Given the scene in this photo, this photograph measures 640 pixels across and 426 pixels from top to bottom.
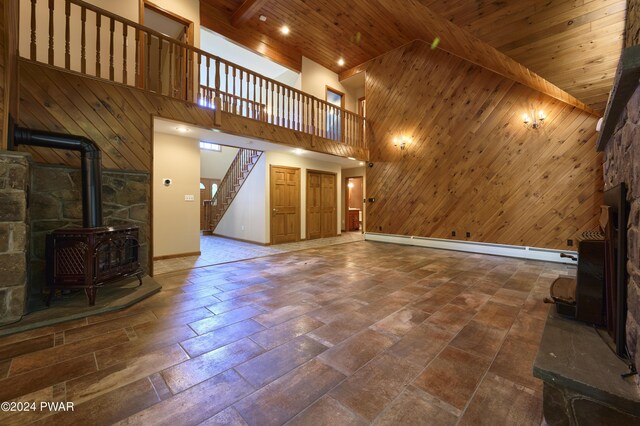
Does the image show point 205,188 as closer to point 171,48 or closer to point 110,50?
point 171,48

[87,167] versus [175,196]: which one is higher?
[87,167]

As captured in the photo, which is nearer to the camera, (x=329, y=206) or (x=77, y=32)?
(x=77, y=32)

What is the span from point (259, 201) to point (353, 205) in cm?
602

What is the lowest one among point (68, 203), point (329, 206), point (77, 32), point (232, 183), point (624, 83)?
point (68, 203)

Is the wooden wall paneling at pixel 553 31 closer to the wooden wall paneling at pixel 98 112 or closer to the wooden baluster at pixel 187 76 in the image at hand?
the wooden baluster at pixel 187 76

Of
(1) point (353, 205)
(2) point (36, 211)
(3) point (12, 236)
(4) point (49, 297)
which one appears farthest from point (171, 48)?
(1) point (353, 205)

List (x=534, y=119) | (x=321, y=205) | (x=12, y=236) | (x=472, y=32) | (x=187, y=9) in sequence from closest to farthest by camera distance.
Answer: (x=12, y=236)
(x=472, y=32)
(x=534, y=119)
(x=187, y=9)
(x=321, y=205)

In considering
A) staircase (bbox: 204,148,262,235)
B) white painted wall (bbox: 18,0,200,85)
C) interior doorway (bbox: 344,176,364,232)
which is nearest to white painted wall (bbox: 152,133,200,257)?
white painted wall (bbox: 18,0,200,85)

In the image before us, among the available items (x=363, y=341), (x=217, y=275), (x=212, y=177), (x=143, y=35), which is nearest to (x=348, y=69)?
(x=143, y=35)

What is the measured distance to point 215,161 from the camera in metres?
11.1

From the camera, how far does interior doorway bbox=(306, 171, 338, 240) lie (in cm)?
816

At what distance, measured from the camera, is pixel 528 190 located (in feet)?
17.3

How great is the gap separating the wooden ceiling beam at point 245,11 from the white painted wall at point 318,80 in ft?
6.89

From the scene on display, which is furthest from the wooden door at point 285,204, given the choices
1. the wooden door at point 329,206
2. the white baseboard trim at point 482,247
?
the white baseboard trim at point 482,247
